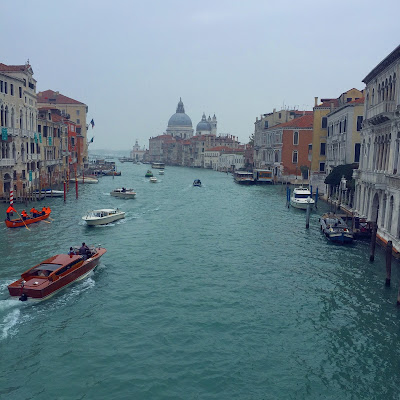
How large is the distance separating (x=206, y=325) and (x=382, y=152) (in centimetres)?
1810

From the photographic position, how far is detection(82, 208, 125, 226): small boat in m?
31.6

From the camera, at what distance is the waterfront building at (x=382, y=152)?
77.1 feet

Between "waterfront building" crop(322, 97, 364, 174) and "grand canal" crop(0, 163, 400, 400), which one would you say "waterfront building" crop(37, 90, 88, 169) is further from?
"grand canal" crop(0, 163, 400, 400)

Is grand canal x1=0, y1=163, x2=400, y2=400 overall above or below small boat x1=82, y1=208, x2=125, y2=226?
below

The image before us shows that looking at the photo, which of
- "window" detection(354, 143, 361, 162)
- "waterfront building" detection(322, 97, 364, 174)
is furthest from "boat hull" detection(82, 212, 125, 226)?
"window" detection(354, 143, 361, 162)

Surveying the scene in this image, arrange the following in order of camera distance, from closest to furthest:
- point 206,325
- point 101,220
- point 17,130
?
point 206,325 < point 101,220 < point 17,130

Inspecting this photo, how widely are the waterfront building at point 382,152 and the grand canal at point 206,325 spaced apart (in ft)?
7.38

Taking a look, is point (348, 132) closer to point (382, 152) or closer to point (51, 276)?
point (382, 152)

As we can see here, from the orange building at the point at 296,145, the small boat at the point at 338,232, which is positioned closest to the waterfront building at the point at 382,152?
the small boat at the point at 338,232

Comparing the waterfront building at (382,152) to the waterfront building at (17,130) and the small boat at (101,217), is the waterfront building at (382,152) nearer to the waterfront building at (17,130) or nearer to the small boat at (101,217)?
the small boat at (101,217)

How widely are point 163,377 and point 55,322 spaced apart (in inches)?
195

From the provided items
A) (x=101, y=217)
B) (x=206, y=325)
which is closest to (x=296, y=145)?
(x=101, y=217)

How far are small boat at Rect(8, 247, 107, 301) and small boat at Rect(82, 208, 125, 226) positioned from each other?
1172 cm

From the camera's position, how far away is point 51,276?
16641 mm
